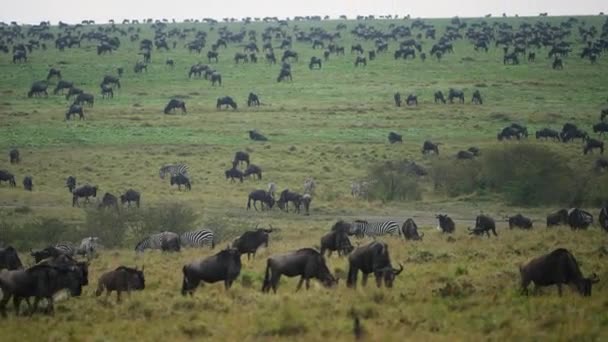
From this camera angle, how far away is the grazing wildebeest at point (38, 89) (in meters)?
65.8

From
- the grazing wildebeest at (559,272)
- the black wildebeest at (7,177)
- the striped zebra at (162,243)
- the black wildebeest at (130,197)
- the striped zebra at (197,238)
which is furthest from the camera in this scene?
the black wildebeest at (7,177)

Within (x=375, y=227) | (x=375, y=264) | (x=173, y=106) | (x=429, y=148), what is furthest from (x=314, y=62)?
(x=375, y=264)

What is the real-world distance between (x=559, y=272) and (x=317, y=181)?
86.2 feet

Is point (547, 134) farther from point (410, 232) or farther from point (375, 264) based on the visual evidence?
point (375, 264)

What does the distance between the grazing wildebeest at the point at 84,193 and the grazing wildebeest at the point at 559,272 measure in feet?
79.0

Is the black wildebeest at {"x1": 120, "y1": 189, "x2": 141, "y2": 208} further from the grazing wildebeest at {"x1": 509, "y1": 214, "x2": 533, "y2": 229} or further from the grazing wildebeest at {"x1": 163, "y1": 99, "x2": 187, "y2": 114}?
the grazing wildebeest at {"x1": 163, "y1": 99, "x2": 187, "y2": 114}

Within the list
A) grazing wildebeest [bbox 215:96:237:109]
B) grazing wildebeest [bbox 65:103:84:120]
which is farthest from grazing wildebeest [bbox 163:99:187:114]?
grazing wildebeest [bbox 65:103:84:120]

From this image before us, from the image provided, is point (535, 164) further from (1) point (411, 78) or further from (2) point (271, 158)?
(1) point (411, 78)

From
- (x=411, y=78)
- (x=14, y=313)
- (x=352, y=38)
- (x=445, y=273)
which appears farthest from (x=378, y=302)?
(x=352, y=38)

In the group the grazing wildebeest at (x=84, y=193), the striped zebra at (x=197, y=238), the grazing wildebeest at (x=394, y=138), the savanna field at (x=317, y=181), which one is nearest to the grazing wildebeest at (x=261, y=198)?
the savanna field at (x=317, y=181)

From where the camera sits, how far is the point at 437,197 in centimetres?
3834

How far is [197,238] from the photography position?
2712cm

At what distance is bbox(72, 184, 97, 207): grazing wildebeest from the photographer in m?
35.9

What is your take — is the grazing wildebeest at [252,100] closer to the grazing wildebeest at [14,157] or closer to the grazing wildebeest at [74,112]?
the grazing wildebeest at [74,112]
